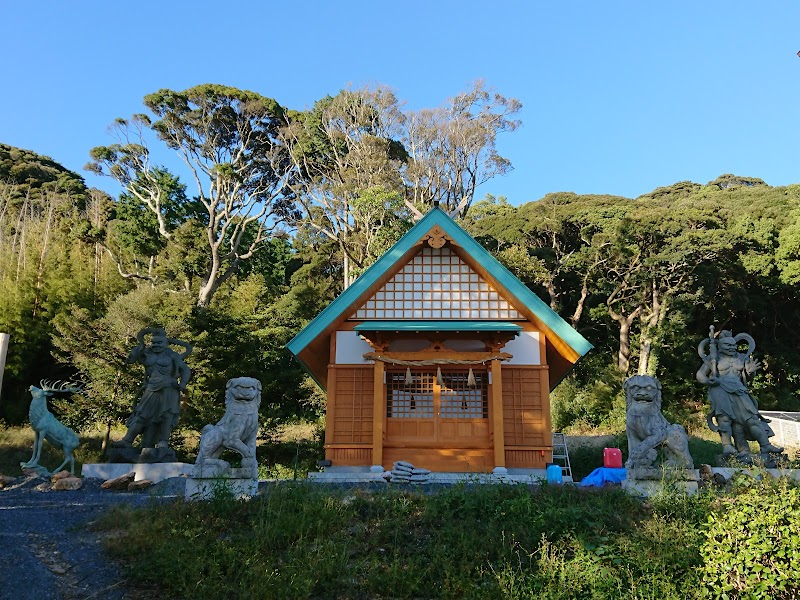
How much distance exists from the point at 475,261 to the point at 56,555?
329 inches

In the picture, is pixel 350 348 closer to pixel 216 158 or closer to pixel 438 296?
pixel 438 296

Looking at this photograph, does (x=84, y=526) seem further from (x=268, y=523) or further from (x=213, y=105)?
(x=213, y=105)

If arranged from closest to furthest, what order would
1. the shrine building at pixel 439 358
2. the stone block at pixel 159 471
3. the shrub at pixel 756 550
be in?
the shrub at pixel 756 550, the stone block at pixel 159 471, the shrine building at pixel 439 358

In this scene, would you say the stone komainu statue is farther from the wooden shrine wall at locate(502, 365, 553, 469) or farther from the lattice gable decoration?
the lattice gable decoration

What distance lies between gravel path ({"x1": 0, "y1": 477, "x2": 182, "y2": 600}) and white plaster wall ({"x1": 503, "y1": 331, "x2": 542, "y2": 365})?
273 inches

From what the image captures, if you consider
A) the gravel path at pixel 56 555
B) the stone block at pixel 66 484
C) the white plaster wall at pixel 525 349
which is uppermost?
the white plaster wall at pixel 525 349

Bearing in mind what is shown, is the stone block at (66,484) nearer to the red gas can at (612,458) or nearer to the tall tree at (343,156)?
the red gas can at (612,458)

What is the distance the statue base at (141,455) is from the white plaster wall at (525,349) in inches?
241

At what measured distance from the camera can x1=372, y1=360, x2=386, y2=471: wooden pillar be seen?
10.9 meters

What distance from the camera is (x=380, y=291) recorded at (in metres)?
12.2

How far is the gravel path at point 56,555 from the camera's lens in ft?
15.6

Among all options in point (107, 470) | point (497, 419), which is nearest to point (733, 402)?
point (497, 419)

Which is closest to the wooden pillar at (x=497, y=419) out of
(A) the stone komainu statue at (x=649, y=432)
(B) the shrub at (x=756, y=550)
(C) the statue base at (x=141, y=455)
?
(A) the stone komainu statue at (x=649, y=432)

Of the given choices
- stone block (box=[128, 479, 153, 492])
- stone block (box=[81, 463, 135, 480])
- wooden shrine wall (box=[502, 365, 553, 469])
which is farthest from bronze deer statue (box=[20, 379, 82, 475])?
wooden shrine wall (box=[502, 365, 553, 469])
